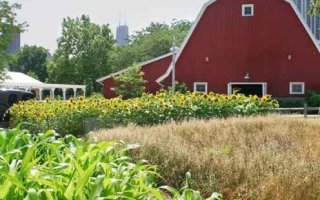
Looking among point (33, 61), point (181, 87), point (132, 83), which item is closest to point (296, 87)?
point (181, 87)

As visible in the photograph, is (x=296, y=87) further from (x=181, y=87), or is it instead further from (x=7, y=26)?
(x=7, y=26)

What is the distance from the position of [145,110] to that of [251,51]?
25343 mm

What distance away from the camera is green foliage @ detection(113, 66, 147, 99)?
39.3 m

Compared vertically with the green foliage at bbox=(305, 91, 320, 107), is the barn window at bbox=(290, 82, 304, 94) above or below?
above

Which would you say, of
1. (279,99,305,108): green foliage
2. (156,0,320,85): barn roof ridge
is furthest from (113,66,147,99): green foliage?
(279,99,305,108): green foliage

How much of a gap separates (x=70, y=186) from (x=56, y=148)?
50.2 inches

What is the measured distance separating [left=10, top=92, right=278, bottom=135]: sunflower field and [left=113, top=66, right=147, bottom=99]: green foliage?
24.0m

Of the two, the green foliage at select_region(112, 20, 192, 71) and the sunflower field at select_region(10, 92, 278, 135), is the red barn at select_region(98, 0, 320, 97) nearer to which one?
the sunflower field at select_region(10, 92, 278, 135)

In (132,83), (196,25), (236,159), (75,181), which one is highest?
(196,25)

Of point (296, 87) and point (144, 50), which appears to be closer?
point (296, 87)

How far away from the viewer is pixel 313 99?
3491cm

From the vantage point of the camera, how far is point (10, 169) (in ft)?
10.1

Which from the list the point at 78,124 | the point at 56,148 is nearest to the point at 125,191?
the point at 56,148

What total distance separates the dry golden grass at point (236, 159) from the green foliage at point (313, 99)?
84.6 feet
